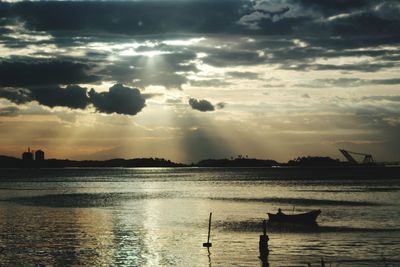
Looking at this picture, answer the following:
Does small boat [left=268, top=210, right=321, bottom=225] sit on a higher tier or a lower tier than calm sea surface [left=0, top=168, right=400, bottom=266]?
higher

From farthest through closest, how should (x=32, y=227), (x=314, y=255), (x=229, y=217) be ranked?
1. (x=229, y=217)
2. (x=32, y=227)
3. (x=314, y=255)

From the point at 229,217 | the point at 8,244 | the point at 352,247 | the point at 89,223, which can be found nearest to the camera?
the point at 352,247

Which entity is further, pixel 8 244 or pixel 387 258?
pixel 8 244

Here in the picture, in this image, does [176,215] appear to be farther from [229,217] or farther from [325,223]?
[325,223]

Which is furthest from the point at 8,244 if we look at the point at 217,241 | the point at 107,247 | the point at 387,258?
the point at 387,258

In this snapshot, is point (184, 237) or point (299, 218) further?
point (299, 218)

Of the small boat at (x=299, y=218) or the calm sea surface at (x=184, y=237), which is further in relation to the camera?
the small boat at (x=299, y=218)

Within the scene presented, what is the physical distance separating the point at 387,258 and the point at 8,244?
31145mm

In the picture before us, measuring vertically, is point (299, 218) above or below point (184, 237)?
above

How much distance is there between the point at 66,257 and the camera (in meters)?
46.4

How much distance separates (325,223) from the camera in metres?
70.6

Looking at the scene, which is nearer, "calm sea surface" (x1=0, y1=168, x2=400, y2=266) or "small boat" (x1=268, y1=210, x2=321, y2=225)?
"calm sea surface" (x1=0, y1=168, x2=400, y2=266)

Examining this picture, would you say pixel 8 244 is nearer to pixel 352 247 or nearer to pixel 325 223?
pixel 352 247

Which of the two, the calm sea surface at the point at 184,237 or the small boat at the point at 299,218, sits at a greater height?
the small boat at the point at 299,218
